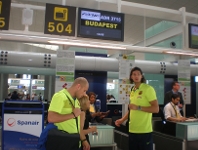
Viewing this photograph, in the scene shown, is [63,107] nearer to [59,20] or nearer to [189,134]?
[59,20]

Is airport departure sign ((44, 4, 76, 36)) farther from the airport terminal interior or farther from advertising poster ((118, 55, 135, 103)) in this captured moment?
advertising poster ((118, 55, 135, 103))

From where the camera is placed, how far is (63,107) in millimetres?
2035

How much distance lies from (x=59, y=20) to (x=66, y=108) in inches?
67.5

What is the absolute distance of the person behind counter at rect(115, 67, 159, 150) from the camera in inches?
105

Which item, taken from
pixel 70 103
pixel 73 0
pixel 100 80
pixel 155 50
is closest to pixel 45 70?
pixel 100 80

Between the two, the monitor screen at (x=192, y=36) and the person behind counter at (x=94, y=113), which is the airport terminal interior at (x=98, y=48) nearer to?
the monitor screen at (x=192, y=36)

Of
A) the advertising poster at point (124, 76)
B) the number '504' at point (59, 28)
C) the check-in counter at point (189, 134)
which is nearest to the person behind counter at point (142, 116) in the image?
the number '504' at point (59, 28)

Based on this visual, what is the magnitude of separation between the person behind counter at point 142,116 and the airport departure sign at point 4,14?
2.04m

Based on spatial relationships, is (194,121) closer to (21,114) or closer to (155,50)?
(155,50)

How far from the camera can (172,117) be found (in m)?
4.55

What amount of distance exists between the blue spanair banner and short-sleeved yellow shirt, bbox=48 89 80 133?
1602 mm

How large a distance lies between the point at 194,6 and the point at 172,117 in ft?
12.7

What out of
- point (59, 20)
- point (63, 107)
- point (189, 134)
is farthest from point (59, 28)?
point (189, 134)

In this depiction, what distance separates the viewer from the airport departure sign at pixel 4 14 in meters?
3.11
